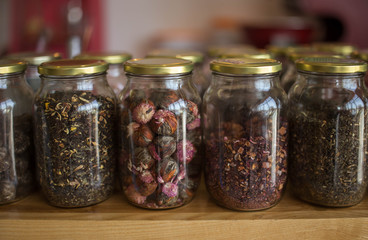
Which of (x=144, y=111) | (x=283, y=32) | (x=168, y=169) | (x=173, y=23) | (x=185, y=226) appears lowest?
(x=185, y=226)

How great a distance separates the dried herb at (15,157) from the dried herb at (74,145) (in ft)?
0.15

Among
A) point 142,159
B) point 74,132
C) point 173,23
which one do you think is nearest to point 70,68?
point 74,132

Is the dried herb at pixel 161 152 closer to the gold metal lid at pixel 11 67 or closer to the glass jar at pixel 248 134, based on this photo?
the glass jar at pixel 248 134

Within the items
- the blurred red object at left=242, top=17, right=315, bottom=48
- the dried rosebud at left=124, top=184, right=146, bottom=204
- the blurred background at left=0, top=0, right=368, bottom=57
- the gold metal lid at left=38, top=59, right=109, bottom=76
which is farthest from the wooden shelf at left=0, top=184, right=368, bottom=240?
the blurred red object at left=242, top=17, right=315, bottom=48

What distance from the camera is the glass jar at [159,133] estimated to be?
76 cm

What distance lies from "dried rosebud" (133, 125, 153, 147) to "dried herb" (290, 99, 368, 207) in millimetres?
303

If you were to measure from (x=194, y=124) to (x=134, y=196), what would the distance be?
197 millimetres

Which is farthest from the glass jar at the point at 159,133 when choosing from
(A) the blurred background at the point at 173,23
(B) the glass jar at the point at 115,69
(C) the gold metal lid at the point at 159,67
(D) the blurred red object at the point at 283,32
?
(D) the blurred red object at the point at 283,32

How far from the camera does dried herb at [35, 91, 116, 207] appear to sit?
2.49ft

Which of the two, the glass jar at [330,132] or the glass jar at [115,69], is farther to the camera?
the glass jar at [115,69]

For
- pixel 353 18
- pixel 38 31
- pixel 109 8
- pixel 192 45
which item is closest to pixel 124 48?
pixel 109 8

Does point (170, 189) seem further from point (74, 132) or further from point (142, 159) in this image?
point (74, 132)

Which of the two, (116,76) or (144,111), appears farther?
(116,76)

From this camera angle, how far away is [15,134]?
82 centimetres
